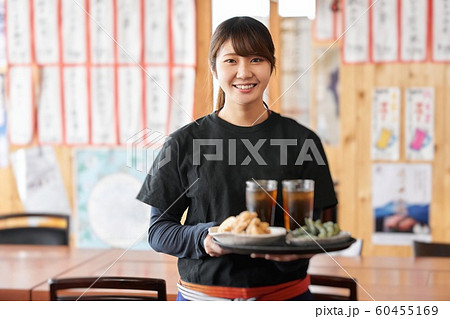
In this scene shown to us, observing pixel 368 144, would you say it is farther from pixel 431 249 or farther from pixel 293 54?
pixel 293 54

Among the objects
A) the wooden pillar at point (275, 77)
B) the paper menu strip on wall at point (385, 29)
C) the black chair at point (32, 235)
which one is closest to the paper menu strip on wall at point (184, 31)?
the wooden pillar at point (275, 77)

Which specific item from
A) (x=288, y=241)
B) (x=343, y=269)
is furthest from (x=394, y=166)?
(x=288, y=241)

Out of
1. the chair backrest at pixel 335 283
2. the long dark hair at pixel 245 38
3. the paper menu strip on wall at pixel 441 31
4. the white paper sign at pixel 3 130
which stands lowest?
the chair backrest at pixel 335 283

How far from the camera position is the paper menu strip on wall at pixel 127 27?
38.5 inches

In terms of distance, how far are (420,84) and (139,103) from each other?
0.80 meters

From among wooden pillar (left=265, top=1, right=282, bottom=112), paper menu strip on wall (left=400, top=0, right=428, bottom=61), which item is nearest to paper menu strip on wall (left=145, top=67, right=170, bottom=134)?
wooden pillar (left=265, top=1, right=282, bottom=112)

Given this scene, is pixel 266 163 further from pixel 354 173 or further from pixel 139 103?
pixel 354 173

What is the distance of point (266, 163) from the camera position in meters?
0.60

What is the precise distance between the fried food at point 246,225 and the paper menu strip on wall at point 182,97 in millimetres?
A: 138

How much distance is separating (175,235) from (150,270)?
0.18 metres

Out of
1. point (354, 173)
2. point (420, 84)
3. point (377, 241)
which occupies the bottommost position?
point (377, 241)

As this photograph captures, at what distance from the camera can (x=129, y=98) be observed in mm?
1030

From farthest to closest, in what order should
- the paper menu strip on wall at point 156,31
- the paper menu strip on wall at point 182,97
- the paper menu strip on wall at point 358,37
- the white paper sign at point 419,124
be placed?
the white paper sign at point 419,124
the paper menu strip on wall at point 358,37
the paper menu strip on wall at point 156,31
the paper menu strip on wall at point 182,97

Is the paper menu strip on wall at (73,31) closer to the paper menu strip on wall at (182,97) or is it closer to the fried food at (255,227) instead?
the paper menu strip on wall at (182,97)
